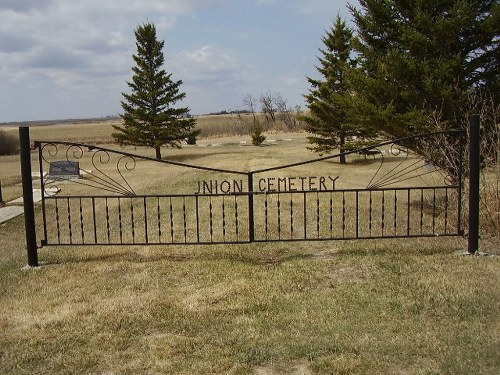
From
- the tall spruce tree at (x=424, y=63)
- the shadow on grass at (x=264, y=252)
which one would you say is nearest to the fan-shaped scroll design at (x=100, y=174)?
the shadow on grass at (x=264, y=252)

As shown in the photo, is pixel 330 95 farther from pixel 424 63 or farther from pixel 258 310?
pixel 258 310

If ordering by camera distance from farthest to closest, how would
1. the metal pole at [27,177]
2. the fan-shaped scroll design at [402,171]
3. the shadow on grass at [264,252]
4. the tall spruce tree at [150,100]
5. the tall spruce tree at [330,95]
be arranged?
1. the tall spruce tree at [150,100]
2. the tall spruce tree at [330,95]
3. the fan-shaped scroll design at [402,171]
4. the shadow on grass at [264,252]
5. the metal pole at [27,177]

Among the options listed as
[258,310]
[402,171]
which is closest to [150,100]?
[402,171]

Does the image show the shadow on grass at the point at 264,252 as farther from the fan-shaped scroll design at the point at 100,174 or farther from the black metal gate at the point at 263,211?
the fan-shaped scroll design at the point at 100,174

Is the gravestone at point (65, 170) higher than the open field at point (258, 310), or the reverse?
the gravestone at point (65, 170)

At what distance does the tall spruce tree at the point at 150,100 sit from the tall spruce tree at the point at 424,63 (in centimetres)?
1908

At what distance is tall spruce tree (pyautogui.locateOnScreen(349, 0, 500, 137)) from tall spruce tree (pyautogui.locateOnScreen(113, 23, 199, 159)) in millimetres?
19076

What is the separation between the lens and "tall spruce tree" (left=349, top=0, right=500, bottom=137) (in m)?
8.31

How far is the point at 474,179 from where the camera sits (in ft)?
17.7

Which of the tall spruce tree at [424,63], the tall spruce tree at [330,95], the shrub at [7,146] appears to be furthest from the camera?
the shrub at [7,146]

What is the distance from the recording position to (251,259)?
19.3ft

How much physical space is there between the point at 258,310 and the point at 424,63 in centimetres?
617

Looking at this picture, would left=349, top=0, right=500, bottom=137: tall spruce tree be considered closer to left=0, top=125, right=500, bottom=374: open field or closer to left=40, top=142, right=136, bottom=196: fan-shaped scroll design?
left=0, top=125, right=500, bottom=374: open field

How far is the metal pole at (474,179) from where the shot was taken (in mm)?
5340
